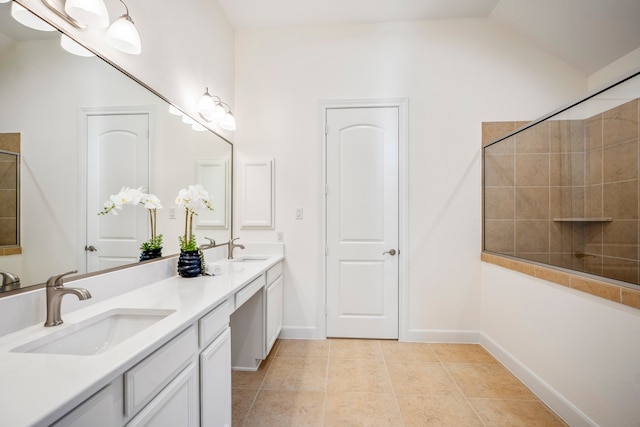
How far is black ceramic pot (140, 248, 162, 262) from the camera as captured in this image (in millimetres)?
1592

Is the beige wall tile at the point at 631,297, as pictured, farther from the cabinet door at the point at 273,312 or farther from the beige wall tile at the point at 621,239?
the cabinet door at the point at 273,312

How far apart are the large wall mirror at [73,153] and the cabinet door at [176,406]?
2.06ft

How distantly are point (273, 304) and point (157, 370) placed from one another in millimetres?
1560

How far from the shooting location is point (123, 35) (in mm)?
1323

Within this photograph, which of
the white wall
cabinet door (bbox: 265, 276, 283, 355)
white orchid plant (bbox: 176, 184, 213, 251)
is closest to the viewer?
white orchid plant (bbox: 176, 184, 213, 251)

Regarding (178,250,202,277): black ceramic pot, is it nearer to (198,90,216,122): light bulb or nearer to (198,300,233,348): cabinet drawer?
(198,300,233,348): cabinet drawer

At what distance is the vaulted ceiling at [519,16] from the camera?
219 cm

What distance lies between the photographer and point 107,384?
716mm

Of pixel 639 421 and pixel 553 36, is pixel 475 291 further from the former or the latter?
pixel 553 36

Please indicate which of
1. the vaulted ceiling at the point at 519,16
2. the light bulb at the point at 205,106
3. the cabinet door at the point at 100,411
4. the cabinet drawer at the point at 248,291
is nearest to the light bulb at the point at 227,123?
the light bulb at the point at 205,106

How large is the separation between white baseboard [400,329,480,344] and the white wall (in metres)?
0.01

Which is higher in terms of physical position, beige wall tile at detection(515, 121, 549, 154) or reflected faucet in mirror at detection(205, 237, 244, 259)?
beige wall tile at detection(515, 121, 549, 154)

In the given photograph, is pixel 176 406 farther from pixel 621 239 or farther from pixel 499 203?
pixel 499 203

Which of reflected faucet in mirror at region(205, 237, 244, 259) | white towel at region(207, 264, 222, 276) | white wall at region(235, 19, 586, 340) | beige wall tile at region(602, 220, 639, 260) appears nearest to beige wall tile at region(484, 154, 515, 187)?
white wall at region(235, 19, 586, 340)
